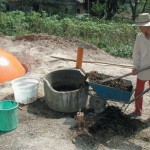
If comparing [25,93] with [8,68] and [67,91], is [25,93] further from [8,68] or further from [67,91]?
[8,68]

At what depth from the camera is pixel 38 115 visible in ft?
20.9

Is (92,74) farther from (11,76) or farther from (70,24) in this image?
(70,24)

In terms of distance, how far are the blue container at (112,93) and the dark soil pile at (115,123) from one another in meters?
0.38

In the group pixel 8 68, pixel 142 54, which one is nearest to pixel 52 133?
pixel 142 54

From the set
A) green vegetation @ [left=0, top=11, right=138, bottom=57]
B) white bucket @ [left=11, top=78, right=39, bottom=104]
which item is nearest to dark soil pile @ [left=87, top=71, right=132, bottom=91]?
white bucket @ [left=11, top=78, right=39, bottom=104]

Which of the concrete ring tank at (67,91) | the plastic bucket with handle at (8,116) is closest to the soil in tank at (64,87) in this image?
the concrete ring tank at (67,91)

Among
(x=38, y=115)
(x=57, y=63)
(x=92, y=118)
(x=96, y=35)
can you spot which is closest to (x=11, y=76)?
(x=57, y=63)

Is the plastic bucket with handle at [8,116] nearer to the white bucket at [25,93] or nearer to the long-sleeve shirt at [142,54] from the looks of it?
the white bucket at [25,93]

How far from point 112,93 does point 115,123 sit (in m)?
0.59

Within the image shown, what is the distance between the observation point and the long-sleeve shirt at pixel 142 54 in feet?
18.7

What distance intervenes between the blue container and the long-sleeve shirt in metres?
0.46

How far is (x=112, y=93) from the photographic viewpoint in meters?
5.70

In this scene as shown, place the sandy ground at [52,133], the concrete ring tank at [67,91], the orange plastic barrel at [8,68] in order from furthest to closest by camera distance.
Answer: the orange plastic barrel at [8,68] < the concrete ring tank at [67,91] < the sandy ground at [52,133]

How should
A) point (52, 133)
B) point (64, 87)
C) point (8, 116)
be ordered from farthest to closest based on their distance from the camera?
point (64, 87), point (52, 133), point (8, 116)
